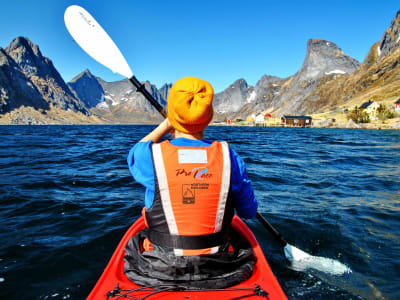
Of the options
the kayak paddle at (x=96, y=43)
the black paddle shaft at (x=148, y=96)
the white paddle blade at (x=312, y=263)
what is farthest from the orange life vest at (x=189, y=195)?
the kayak paddle at (x=96, y=43)

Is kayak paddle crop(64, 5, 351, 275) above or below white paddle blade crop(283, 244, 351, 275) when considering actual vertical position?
above

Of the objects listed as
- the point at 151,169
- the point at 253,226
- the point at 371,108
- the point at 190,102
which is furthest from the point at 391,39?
the point at 151,169

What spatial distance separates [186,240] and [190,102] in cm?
139

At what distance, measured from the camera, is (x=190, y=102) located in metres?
2.31

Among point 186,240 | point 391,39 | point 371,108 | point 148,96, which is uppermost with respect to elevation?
point 391,39

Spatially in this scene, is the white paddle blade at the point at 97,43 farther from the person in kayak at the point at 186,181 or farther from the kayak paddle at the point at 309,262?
the kayak paddle at the point at 309,262

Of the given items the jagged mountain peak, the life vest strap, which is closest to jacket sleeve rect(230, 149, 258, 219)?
the life vest strap

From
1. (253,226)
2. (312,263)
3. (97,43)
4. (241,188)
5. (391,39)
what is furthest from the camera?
(391,39)

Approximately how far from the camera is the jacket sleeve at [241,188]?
8.14ft

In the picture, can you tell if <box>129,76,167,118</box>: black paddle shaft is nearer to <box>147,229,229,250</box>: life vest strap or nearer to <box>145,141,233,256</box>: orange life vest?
<box>145,141,233,256</box>: orange life vest

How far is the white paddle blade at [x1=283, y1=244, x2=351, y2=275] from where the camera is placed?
14.1 ft

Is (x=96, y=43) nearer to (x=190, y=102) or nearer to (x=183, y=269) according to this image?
(x=190, y=102)

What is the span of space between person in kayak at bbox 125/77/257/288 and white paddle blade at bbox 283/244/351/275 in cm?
279

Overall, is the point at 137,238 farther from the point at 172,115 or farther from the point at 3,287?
the point at 3,287
